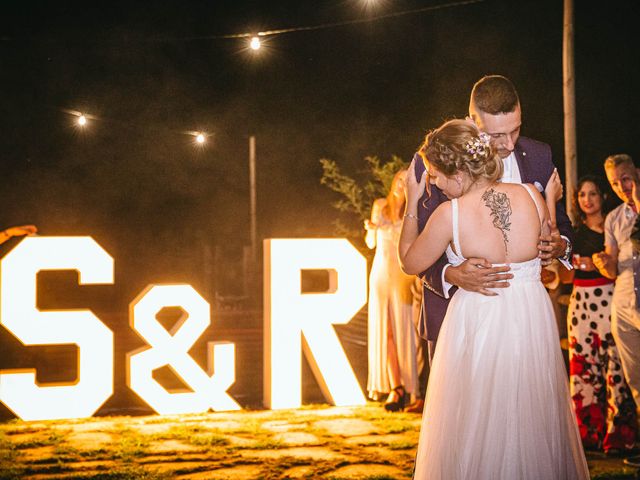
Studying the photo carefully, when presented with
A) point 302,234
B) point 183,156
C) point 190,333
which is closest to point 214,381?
point 190,333

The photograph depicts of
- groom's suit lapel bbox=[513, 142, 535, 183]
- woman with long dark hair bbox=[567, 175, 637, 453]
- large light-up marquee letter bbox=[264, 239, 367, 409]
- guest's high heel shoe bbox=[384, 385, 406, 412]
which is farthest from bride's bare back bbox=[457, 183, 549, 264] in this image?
guest's high heel shoe bbox=[384, 385, 406, 412]

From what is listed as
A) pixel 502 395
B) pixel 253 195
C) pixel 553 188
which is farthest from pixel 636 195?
pixel 253 195

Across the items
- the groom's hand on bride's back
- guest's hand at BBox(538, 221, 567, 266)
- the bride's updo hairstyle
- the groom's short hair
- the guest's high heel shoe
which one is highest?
the groom's short hair

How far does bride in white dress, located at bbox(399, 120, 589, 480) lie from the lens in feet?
10.8

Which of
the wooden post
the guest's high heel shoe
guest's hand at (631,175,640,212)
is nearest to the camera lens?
guest's hand at (631,175,640,212)

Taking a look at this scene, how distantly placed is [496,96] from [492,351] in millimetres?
1239

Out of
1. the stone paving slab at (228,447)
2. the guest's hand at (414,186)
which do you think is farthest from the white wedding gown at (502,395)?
the stone paving slab at (228,447)

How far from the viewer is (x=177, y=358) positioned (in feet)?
23.6

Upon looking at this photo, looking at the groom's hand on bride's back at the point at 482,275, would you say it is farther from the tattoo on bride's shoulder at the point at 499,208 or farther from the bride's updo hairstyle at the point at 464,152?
the bride's updo hairstyle at the point at 464,152

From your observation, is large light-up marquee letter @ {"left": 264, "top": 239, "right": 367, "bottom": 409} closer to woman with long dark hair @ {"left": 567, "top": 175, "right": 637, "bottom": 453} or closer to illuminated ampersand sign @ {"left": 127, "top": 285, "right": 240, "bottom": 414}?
illuminated ampersand sign @ {"left": 127, "top": 285, "right": 240, "bottom": 414}

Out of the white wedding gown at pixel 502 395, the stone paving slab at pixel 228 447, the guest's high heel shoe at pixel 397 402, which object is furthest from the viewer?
the guest's high heel shoe at pixel 397 402

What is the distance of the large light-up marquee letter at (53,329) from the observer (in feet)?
22.1

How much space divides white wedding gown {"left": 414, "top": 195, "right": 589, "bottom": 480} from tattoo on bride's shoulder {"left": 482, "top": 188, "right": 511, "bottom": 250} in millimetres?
162

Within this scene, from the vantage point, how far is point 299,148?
2517cm
